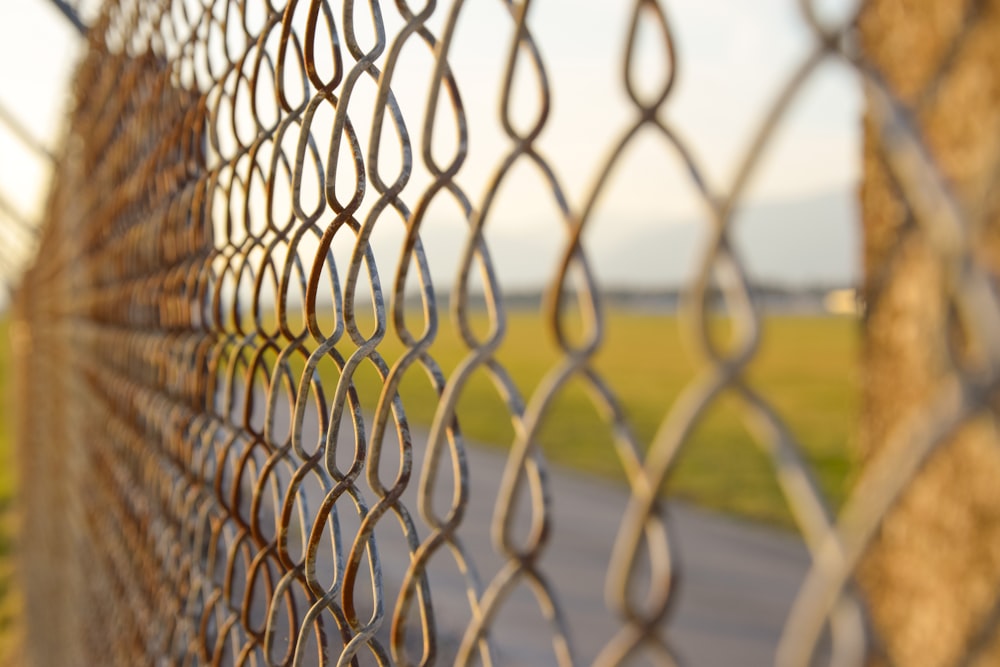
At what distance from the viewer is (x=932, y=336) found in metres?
0.37

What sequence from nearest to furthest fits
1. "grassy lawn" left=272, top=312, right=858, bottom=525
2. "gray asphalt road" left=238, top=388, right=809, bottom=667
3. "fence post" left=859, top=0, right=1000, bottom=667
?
1. "fence post" left=859, top=0, right=1000, bottom=667
2. "grassy lawn" left=272, top=312, right=858, bottom=525
3. "gray asphalt road" left=238, top=388, right=809, bottom=667

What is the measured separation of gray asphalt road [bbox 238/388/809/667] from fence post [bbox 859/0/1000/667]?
3.84 metres

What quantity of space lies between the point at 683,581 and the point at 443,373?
584cm

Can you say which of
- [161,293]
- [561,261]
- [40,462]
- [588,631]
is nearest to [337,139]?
[561,261]

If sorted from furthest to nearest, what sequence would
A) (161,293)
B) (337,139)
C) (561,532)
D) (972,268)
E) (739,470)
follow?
(739,470)
(561,532)
(161,293)
(337,139)
(972,268)

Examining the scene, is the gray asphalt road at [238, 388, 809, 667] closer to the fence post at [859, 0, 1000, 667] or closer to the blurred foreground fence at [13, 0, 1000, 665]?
the blurred foreground fence at [13, 0, 1000, 665]

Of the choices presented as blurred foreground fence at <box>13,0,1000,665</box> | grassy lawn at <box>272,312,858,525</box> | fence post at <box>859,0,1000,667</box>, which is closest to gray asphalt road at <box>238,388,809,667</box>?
grassy lawn at <box>272,312,858,525</box>

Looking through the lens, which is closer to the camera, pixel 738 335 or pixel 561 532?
pixel 738 335

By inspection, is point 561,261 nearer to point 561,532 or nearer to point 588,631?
point 588,631

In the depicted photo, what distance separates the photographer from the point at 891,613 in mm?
523

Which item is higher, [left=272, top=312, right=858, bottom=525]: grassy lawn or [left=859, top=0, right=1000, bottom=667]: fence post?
[left=859, top=0, right=1000, bottom=667]: fence post

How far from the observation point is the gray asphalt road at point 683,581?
260 inches

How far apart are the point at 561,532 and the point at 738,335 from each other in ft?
31.7

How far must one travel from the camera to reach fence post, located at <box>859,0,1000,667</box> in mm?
A: 369
